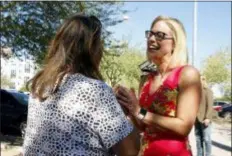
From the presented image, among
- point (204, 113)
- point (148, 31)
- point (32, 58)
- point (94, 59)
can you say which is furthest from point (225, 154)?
point (94, 59)

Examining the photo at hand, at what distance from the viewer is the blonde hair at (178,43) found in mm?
2945

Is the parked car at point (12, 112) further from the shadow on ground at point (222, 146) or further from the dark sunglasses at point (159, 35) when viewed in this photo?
the dark sunglasses at point (159, 35)

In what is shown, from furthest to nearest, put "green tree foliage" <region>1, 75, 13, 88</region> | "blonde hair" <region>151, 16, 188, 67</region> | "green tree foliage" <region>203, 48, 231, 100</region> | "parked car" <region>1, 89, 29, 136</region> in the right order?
"green tree foliage" <region>1, 75, 13, 88</region>
"green tree foliage" <region>203, 48, 231, 100</region>
"parked car" <region>1, 89, 29, 136</region>
"blonde hair" <region>151, 16, 188, 67</region>

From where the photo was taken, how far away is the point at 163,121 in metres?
2.72

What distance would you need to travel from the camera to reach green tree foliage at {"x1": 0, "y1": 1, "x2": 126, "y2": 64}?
11.6 m

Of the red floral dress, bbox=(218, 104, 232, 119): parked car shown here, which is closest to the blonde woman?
the red floral dress

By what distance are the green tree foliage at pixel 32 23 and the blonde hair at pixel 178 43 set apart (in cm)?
883

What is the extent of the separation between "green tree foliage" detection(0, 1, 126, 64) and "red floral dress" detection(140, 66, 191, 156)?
29.5 feet

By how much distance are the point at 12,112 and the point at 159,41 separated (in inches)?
417

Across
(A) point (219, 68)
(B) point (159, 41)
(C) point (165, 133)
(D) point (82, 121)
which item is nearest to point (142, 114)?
(C) point (165, 133)

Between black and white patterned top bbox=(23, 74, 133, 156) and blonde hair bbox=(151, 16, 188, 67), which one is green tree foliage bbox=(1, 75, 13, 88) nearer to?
blonde hair bbox=(151, 16, 188, 67)

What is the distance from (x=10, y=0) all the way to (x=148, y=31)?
9153 mm

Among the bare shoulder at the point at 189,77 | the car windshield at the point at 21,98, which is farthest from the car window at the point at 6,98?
the bare shoulder at the point at 189,77

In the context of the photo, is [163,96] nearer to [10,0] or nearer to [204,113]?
[204,113]
